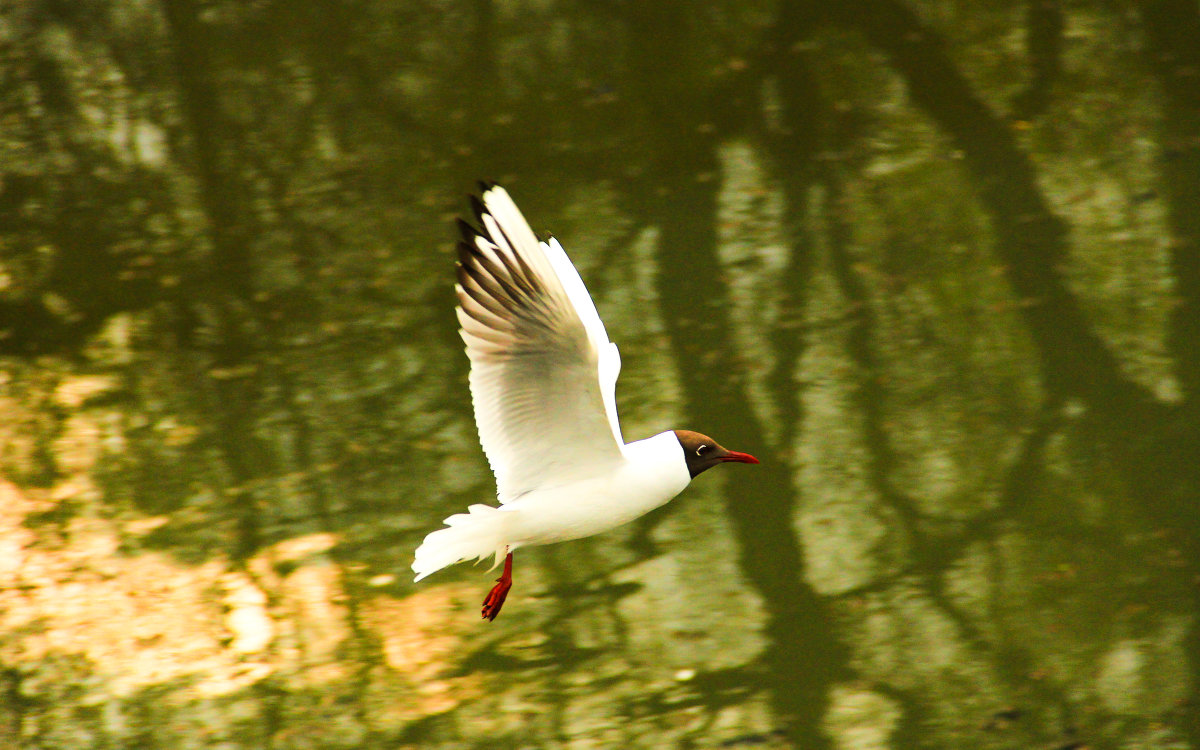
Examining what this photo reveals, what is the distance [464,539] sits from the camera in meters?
3.47

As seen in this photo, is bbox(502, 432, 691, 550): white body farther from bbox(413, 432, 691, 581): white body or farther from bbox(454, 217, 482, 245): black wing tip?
bbox(454, 217, 482, 245): black wing tip

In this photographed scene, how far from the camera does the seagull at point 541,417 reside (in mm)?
3258

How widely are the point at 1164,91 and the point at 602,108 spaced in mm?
3130

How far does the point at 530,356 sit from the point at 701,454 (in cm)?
55

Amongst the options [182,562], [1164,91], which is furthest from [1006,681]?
[1164,91]

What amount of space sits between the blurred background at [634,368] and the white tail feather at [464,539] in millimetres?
1404

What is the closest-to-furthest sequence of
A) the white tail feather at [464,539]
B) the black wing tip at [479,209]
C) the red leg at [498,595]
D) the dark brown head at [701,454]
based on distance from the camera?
the black wing tip at [479,209], the white tail feather at [464,539], the dark brown head at [701,454], the red leg at [498,595]

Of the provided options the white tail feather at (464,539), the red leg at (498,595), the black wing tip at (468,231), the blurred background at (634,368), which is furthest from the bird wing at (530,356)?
the blurred background at (634,368)

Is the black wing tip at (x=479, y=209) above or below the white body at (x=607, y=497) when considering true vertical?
above

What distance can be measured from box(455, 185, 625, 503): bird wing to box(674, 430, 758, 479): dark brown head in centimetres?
20

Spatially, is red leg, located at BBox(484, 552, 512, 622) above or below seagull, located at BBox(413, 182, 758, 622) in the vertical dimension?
below

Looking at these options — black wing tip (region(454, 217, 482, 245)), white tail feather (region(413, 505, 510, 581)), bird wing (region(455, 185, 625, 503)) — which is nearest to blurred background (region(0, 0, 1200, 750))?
white tail feather (region(413, 505, 510, 581))

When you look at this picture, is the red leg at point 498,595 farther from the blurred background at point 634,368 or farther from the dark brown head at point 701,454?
the blurred background at point 634,368

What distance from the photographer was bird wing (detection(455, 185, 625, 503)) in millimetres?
3213
